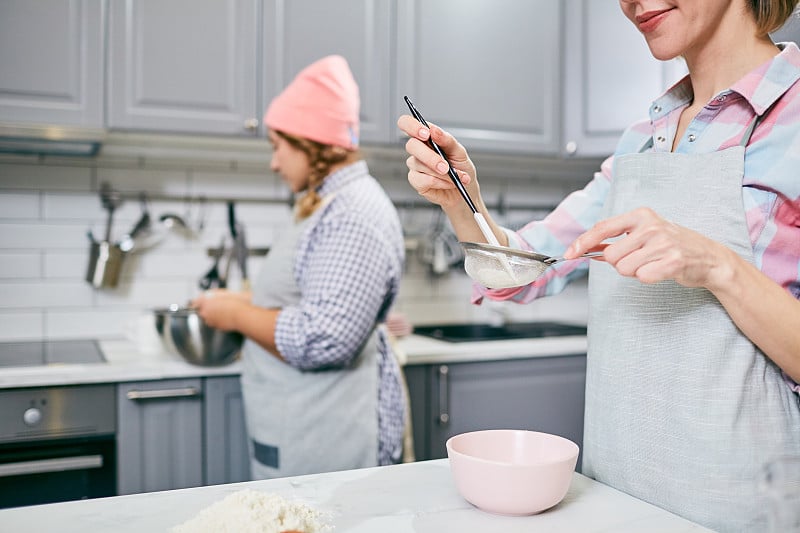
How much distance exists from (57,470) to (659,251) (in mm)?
1676

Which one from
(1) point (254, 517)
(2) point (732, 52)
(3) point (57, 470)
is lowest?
(3) point (57, 470)

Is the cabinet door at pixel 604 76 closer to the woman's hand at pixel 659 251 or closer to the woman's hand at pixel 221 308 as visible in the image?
the woman's hand at pixel 221 308

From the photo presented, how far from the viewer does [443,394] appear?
236 centimetres

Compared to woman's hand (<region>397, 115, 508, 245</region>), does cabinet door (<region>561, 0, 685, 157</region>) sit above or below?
above

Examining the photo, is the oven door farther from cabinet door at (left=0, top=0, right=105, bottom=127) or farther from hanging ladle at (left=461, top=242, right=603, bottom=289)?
hanging ladle at (left=461, top=242, right=603, bottom=289)

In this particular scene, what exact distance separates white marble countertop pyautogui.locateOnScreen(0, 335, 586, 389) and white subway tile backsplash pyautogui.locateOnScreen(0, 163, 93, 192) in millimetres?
525

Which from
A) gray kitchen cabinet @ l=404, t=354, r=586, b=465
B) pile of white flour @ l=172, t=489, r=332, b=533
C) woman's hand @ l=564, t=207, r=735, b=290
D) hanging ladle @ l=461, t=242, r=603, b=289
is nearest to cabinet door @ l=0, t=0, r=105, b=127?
gray kitchen cabinet @ l=404, t=354, r=586, b=465

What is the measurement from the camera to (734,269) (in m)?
0.88

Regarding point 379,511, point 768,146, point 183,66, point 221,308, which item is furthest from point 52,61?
point 768,146

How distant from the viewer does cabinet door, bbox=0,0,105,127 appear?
6.97ft

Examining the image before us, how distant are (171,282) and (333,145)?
0.97 m

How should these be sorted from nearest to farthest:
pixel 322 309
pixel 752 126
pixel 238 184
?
1. pixel 752 126
2. pixel 322 309
3. pixel 238 184

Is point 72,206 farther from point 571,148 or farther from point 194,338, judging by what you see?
point 571,148

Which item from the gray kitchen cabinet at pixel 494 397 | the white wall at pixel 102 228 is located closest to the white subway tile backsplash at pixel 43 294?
the white wall at pixel 102 228
